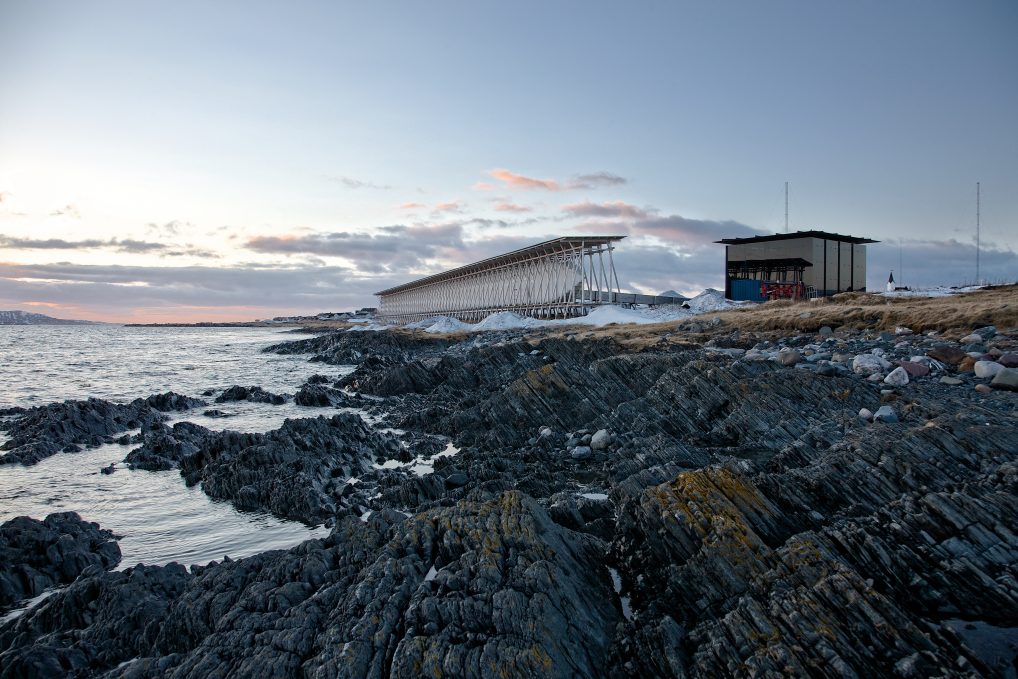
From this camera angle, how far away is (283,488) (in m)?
11.6

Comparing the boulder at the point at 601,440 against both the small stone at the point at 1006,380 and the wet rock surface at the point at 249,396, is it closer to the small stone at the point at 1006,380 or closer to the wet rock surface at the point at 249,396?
the small stone at the point at 1006,380

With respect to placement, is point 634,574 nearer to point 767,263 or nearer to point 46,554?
point 46,554

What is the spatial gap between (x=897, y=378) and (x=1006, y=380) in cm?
208

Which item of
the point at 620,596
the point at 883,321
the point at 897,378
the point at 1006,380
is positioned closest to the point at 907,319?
the point at 883,321

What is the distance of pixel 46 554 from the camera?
8.84 meters

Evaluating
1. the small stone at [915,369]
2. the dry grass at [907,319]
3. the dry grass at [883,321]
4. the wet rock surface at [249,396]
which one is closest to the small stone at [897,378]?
the small stone at [915,369]

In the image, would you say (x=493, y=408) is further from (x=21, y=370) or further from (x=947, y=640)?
(x=21, y=370)

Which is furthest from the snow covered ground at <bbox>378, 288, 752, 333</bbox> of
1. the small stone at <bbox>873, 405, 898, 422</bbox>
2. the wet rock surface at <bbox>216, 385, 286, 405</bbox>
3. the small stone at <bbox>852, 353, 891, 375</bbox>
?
the small stone at <bbox>873, 405, 898, 422</bbox>

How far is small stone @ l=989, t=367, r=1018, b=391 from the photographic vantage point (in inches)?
498

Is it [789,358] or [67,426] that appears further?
[67,426]

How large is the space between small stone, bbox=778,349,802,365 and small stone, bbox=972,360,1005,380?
13.7 feet

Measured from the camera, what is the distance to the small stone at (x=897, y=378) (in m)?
13.7

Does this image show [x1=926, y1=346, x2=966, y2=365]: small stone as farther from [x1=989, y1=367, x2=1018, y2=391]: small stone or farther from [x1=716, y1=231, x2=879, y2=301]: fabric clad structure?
[x1=716, y1=231, x2=879, y2=301]: fabric clad structure

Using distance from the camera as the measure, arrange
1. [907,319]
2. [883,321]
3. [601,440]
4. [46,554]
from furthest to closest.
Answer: [883,321], [907,319], [601,440], [46,554]
